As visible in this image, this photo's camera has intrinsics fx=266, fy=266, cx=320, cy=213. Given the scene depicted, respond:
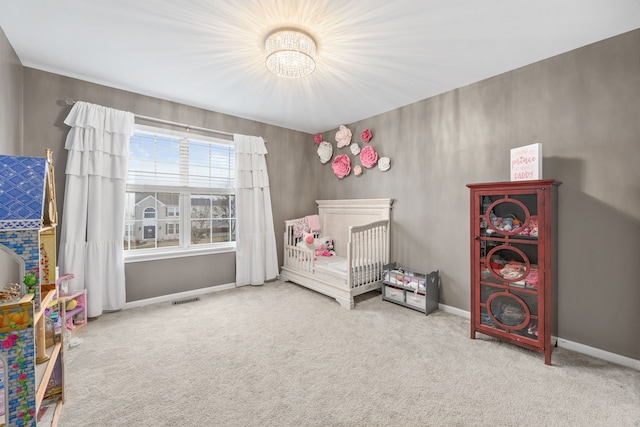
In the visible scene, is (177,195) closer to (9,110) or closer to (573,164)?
(9,110)

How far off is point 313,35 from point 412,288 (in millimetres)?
2514

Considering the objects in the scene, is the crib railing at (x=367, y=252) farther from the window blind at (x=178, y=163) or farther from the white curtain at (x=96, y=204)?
the white curtain at (x=96, y=204)

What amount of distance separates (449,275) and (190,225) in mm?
3106

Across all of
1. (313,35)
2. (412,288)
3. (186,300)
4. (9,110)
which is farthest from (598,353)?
(9,110)

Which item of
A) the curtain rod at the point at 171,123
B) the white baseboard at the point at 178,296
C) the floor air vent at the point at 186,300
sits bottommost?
the floor air vent at the point at 186,300

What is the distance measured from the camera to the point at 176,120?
318 centimetres

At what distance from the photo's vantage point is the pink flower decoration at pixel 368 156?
3.53m

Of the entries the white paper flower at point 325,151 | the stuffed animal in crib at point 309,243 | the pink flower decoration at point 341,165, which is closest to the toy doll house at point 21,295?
the stuffed animal in crib at point 309,243

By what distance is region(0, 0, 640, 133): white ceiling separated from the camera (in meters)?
1.68

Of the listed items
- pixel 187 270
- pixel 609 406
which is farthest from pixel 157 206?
pixel 609 406

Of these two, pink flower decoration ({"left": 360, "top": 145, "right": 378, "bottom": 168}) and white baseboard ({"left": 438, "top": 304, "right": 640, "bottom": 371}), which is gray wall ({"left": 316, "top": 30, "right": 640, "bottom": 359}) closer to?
white baseboard ({"left": 438, "top": 304, "right": 640, "bottom": 371})

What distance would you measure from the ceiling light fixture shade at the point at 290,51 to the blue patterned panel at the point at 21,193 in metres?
1.53

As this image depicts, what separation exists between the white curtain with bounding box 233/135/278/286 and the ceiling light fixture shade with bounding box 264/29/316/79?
168 cm

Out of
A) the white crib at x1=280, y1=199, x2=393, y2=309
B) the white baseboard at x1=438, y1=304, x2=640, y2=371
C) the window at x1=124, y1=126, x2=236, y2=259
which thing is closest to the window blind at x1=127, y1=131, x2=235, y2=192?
the window at x1=124, y1=126, x2=236, y2=259
